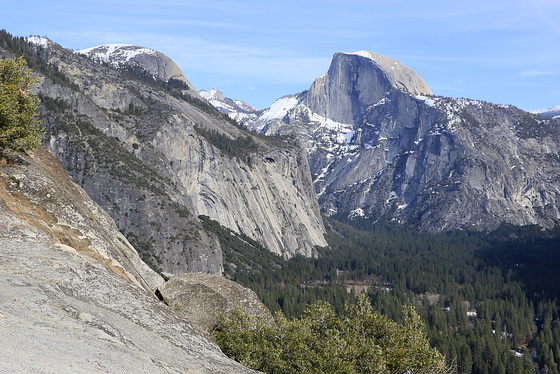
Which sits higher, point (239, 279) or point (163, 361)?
point (163, 361)

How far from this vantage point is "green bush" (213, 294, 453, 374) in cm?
3141

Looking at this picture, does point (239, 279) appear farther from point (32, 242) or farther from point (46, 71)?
point (32, 242)

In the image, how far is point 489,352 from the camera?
414 feet

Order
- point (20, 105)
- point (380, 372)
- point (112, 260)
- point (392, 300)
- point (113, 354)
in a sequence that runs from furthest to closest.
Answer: point (392, 300)
point (20, 105)
point (380, 372)
point (112, 260)
point (113, 354)

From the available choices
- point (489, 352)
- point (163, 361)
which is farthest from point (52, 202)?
point (489, 352)

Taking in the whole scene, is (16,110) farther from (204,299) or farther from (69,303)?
(69,303)

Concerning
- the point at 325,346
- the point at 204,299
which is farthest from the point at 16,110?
the point at 325,346

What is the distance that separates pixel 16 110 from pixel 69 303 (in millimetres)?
18511

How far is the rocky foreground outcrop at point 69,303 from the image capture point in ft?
57.2

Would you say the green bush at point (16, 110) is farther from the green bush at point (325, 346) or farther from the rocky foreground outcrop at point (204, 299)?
the green bush at point (325, 346)

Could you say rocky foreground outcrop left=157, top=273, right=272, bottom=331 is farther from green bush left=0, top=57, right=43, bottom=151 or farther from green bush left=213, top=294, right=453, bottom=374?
green bush left=0, top=57, right=43, bottom=151

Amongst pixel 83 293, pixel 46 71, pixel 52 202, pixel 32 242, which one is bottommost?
pixel 83 293

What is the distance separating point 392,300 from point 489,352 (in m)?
52.0

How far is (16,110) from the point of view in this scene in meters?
34.0
